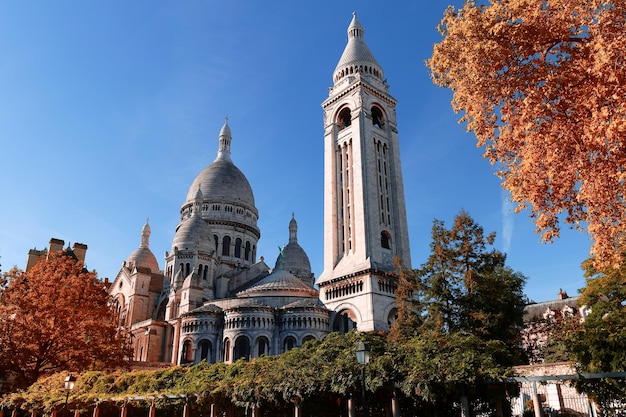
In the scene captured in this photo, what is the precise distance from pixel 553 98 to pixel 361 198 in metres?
37.4

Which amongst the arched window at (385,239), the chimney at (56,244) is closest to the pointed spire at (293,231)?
the arched window at (385,239)

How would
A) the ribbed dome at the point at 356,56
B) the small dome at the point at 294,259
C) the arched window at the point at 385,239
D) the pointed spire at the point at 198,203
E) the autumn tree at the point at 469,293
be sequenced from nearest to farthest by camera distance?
the autumn tree at the point at 469,293, the arched window at the point at 385,239, the ribbed dome at the point at 356,56, the small dome at the point at 294,259, the pointed spire at the point at 198,203

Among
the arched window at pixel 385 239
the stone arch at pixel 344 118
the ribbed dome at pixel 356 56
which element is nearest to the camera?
the arched window at pixel 385 239

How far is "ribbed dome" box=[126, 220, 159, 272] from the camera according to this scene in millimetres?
68438

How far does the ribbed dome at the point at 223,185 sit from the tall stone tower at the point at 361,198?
861 inches

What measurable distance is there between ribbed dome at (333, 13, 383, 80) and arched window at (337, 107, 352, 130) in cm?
556

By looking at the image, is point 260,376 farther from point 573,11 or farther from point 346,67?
point 346,67

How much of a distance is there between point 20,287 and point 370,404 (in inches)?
875

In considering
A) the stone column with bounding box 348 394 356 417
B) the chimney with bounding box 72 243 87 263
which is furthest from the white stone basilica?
the stone column with bounding box 348 394 356 417

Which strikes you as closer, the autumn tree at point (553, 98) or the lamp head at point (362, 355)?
the autumn tree at point (553, 98)

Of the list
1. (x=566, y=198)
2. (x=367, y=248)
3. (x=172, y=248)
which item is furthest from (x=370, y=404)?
(x=172, y=248)

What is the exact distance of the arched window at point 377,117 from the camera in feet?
187

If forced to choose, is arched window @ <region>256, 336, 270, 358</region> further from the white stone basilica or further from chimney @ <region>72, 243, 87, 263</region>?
chimney @ <region>72, 243, 87, 263</region>

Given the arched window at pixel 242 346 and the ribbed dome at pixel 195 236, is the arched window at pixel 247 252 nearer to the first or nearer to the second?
the ribbed dome at pixel 195 236
